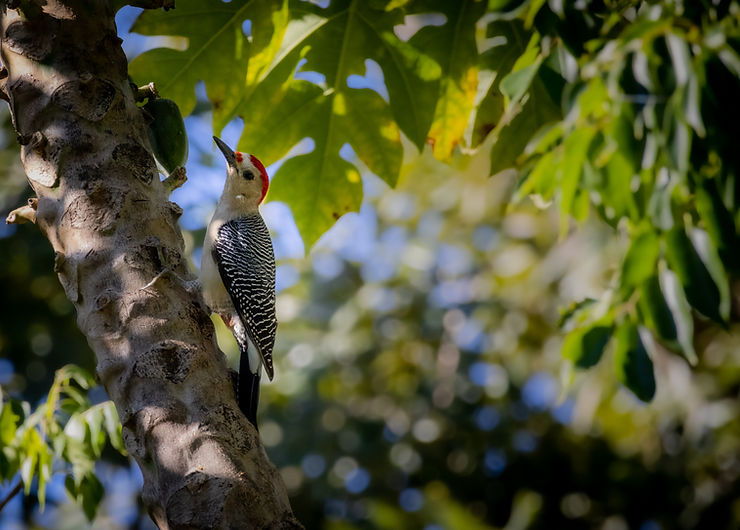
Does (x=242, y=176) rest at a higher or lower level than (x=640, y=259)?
lower

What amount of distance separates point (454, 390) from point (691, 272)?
572 centimetres

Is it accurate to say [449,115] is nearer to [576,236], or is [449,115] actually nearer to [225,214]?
[225,214]

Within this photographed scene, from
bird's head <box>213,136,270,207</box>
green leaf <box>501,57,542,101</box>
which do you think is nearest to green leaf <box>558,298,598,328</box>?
green leaf <box>501,57,542,101</box>

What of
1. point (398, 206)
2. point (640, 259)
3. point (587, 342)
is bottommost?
point (398, 206)

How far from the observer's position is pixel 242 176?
198 inches

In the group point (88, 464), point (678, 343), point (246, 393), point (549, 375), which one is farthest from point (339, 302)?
point (678, 343)

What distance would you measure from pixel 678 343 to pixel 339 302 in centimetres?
602

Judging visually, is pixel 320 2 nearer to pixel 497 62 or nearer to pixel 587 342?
pixel 497 62

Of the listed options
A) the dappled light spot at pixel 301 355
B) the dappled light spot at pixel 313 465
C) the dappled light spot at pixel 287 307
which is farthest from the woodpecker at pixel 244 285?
the dappled light spot at pixel 313 465

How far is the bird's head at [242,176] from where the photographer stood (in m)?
4.98

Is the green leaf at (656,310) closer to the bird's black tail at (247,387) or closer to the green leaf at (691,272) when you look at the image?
the green leaf at (691,272)

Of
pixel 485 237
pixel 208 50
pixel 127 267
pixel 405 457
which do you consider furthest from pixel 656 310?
pixel 485 237

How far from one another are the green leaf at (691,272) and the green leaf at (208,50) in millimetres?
1678

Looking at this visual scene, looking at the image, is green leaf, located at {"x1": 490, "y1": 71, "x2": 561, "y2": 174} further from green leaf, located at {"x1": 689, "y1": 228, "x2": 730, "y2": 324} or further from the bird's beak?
the bird's beak
